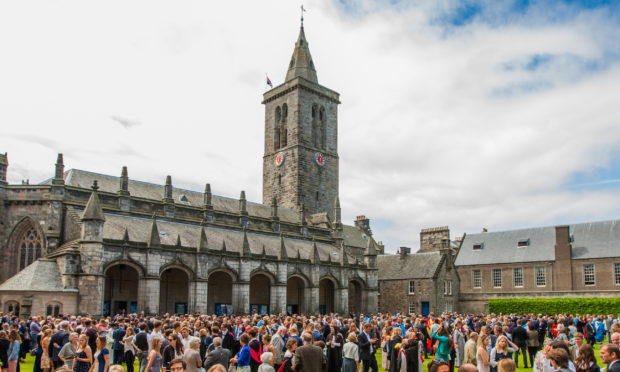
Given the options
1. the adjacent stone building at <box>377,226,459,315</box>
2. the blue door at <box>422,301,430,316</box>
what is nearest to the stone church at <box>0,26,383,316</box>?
the adjacent stone building at <box>377,226,459,315</box>

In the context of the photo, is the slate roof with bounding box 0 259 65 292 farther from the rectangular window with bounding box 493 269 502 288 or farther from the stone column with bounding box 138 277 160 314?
the rectangular window with bounding box 493 269 502 288

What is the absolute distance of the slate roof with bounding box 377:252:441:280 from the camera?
51.0 meters

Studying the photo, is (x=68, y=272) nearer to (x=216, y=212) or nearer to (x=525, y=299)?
(x=216, y=212)

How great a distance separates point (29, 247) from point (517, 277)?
134ft

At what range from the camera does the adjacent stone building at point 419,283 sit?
49938mm

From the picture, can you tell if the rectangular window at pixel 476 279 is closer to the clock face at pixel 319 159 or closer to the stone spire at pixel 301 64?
the clock face at pixel 319 159

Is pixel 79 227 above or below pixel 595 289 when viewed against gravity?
above

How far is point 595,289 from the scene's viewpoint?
4484 cm

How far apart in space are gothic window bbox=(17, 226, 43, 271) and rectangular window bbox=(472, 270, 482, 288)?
38.5m

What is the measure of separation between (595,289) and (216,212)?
32629 millimetres

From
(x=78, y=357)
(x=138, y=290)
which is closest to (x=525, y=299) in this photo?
(x=138, y=290)

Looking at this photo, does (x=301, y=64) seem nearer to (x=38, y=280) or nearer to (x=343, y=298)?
(x=343, y=298)

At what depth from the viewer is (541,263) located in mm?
48406

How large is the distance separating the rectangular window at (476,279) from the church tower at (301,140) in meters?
16.5
